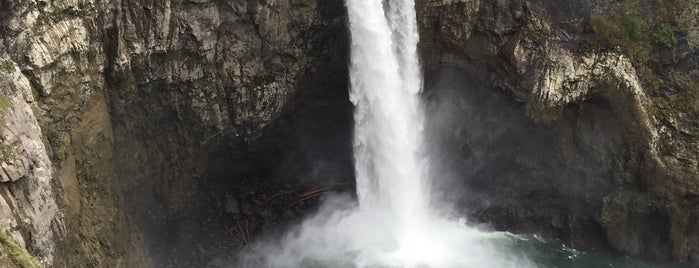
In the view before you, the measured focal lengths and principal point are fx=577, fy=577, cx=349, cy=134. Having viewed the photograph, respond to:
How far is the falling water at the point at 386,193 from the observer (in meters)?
21.8

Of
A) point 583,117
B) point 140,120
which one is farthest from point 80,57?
point 583,117

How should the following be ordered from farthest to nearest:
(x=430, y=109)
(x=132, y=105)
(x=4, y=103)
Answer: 1. (x=430, y=109)
2. (x=132, y=105)
3. (x=4, y=103)

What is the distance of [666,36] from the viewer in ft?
73.4

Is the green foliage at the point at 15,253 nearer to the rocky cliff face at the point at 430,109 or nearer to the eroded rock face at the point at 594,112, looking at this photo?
the rocky cliff face at the point at 430,109

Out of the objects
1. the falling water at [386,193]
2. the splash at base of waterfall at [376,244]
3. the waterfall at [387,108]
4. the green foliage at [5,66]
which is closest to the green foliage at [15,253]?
the green foliage at [5,66]

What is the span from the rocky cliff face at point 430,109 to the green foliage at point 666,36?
0.05 m

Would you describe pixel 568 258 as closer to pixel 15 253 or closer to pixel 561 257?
pixel 561 257

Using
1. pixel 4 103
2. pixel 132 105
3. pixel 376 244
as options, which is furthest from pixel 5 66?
pixel 376 244

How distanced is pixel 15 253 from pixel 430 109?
1731 cm

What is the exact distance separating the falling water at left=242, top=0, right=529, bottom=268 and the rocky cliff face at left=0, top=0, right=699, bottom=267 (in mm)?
1136

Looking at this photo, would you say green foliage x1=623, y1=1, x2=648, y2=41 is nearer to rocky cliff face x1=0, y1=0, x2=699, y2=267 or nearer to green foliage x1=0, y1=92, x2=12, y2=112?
rocky cliff face x1=0, y1=0, x2=699, y2=267

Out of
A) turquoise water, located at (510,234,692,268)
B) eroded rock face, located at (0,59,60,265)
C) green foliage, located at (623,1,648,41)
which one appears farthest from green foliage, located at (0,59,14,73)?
green foliage, located at (623,1,648,41)

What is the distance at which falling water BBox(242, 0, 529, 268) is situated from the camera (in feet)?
71.6

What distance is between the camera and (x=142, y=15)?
17750 millimetres
